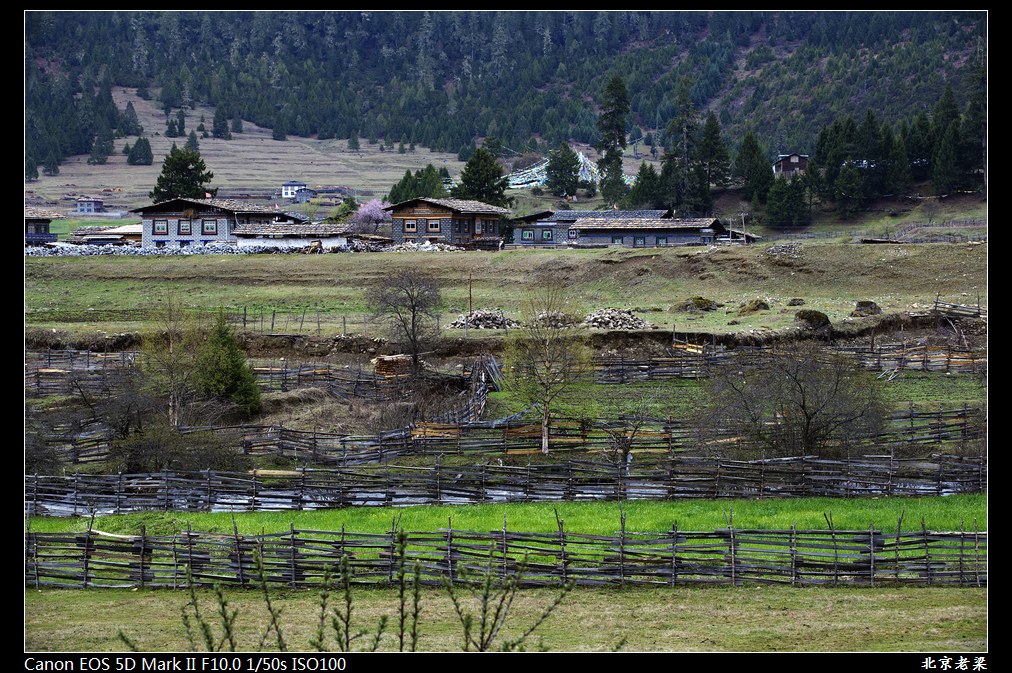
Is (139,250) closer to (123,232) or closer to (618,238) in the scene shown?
(123,232)

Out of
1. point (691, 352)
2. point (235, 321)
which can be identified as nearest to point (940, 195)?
point (691, 352)

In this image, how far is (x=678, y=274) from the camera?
63156mm

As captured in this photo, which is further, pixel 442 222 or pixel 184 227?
pixel 184 227

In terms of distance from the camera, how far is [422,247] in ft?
252

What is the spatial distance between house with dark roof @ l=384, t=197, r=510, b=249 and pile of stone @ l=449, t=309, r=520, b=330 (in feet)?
93.7

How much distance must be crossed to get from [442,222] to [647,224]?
1440 centimetres

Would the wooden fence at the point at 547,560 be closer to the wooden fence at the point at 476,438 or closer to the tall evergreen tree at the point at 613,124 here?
the wooden fence at the point at 476,438

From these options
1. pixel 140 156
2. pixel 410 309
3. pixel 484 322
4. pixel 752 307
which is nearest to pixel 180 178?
pixel 484 322

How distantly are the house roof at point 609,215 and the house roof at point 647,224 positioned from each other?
3.96ft

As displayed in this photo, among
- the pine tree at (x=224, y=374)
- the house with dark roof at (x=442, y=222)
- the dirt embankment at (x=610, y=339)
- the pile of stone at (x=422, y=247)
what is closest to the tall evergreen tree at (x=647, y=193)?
the house with dark roof at (x=442, y=222)

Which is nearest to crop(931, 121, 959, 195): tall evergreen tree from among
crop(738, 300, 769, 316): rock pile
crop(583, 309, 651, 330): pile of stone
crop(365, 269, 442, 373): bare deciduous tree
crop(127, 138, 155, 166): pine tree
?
crop(738, 300, 769, 316): rock pile

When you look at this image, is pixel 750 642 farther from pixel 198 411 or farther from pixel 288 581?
pixel 198 411
